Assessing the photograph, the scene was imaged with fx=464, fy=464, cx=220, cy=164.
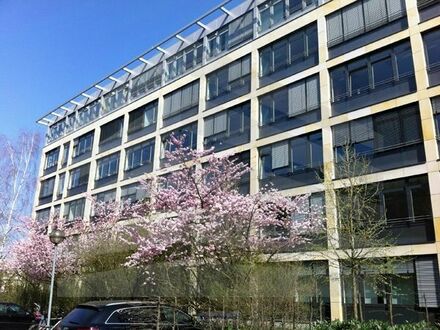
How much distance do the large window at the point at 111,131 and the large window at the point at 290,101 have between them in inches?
685

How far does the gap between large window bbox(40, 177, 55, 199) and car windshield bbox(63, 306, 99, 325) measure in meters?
41.3

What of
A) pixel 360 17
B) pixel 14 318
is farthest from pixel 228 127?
pixel 14 318

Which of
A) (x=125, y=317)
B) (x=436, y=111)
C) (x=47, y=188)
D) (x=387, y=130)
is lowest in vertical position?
(x=125, y=317)

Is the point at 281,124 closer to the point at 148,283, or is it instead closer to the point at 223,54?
the point at 223,54

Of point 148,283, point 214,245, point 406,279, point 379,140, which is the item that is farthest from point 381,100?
point 148,283

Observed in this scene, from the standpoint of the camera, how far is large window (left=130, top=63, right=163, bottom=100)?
126 feet

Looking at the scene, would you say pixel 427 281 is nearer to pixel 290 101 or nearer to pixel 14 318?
pixel 290 101

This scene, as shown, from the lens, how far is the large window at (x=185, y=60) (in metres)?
34.7

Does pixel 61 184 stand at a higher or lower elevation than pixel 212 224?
higher

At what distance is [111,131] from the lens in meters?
42.7

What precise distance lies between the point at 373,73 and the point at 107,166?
86.3 ft

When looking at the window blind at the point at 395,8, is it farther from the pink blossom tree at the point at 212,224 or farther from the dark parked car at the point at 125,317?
the dark parked car at the point at 125,317

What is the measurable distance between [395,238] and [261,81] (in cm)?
1308

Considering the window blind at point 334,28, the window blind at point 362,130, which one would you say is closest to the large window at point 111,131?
the window blind at point 334,28
